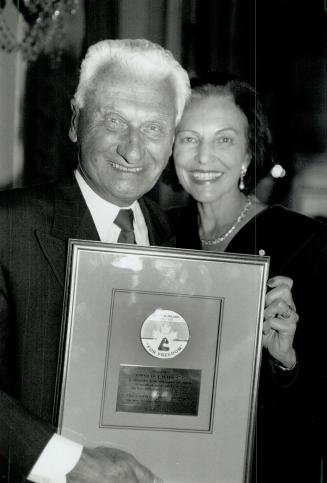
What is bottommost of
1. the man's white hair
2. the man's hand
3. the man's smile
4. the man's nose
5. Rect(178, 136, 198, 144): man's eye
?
the man's hand

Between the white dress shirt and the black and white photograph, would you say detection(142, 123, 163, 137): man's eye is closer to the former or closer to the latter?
the black and white photograph

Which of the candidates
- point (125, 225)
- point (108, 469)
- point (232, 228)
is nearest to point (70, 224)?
point (125, 225)

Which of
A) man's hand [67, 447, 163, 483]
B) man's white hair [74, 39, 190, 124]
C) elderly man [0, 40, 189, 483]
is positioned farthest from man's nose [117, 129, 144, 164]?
man's hand [67, 447, 163, 483]

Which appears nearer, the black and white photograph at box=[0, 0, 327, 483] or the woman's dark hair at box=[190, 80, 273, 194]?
the black and white photograph at box=[0, 0, 327, 483]

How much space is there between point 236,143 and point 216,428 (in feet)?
1.86

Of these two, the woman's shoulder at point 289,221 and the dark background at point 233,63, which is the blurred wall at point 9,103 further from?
the woman's shoulder at point 289,221

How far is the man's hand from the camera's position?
1.12 metres

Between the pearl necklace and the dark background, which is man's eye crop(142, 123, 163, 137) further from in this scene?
the pearl necklace

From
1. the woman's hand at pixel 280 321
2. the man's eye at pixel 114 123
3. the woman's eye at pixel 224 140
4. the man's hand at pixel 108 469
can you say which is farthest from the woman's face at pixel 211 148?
the man's hand at pixel 108 469

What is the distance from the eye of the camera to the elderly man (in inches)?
44.2

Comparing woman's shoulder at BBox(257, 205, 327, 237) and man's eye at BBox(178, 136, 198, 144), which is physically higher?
man's eye at BBox(178, 136, 198, 144)

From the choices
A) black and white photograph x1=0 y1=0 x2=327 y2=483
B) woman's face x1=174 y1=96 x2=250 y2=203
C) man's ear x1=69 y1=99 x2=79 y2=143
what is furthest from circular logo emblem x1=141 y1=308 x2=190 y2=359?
man's ear x1=69 y1=99 x2=79 y2=143

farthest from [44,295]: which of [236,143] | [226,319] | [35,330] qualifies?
[236,143]

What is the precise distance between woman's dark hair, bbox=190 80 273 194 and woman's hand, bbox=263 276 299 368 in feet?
0.69
